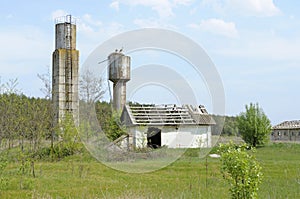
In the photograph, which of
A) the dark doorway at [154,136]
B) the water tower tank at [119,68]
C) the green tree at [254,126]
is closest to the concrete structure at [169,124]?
the dark doorway at [154,136]

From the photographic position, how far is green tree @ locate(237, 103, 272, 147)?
135 ft

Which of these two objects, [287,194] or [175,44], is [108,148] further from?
[287,194]

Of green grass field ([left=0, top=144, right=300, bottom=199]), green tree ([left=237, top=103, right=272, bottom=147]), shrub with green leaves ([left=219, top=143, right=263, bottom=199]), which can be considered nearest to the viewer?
shrub with green leaves ([left=219, top=143, right=263, bottom=199])

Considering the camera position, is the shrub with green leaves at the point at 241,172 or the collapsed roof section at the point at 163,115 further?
the collapsed roof section at the point at 163,115

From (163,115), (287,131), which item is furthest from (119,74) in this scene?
(287,131)

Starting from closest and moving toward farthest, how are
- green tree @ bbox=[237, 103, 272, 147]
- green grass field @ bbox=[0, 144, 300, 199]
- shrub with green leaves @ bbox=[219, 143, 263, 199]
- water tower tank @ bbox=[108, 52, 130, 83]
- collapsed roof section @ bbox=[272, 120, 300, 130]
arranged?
shrub with green leaves @ bbox=[219, 143, 263, 199] < green grass field @ bbox=[0, 144, 300, 199] < water tower tank @ bbox=[108, 52, 130, 83] < green tree @ bbox=[237, 103, 272, 147] < collapsed roof section @ bbox=[272, 120, 300, 130]

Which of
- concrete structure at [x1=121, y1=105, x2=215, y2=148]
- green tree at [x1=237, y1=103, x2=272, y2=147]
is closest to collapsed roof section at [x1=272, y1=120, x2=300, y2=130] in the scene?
green tree at [x1=237, y1=103, x2=272, y2=147]

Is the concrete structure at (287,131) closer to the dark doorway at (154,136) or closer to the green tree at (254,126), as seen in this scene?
the green tree at (254,126)

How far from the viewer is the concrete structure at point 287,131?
183 ft

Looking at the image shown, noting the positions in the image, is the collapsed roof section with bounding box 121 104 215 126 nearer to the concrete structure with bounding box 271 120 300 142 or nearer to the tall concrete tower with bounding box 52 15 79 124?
the tall concrete tower with bounding box 52 15 79 124

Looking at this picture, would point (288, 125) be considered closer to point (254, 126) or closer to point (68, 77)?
point (254, 126)

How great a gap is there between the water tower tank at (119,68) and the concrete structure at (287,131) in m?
28.3

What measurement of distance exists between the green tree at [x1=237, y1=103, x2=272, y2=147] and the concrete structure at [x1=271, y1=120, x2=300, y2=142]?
49.4ft

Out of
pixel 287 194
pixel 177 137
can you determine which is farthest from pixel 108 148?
pixel 287 194
